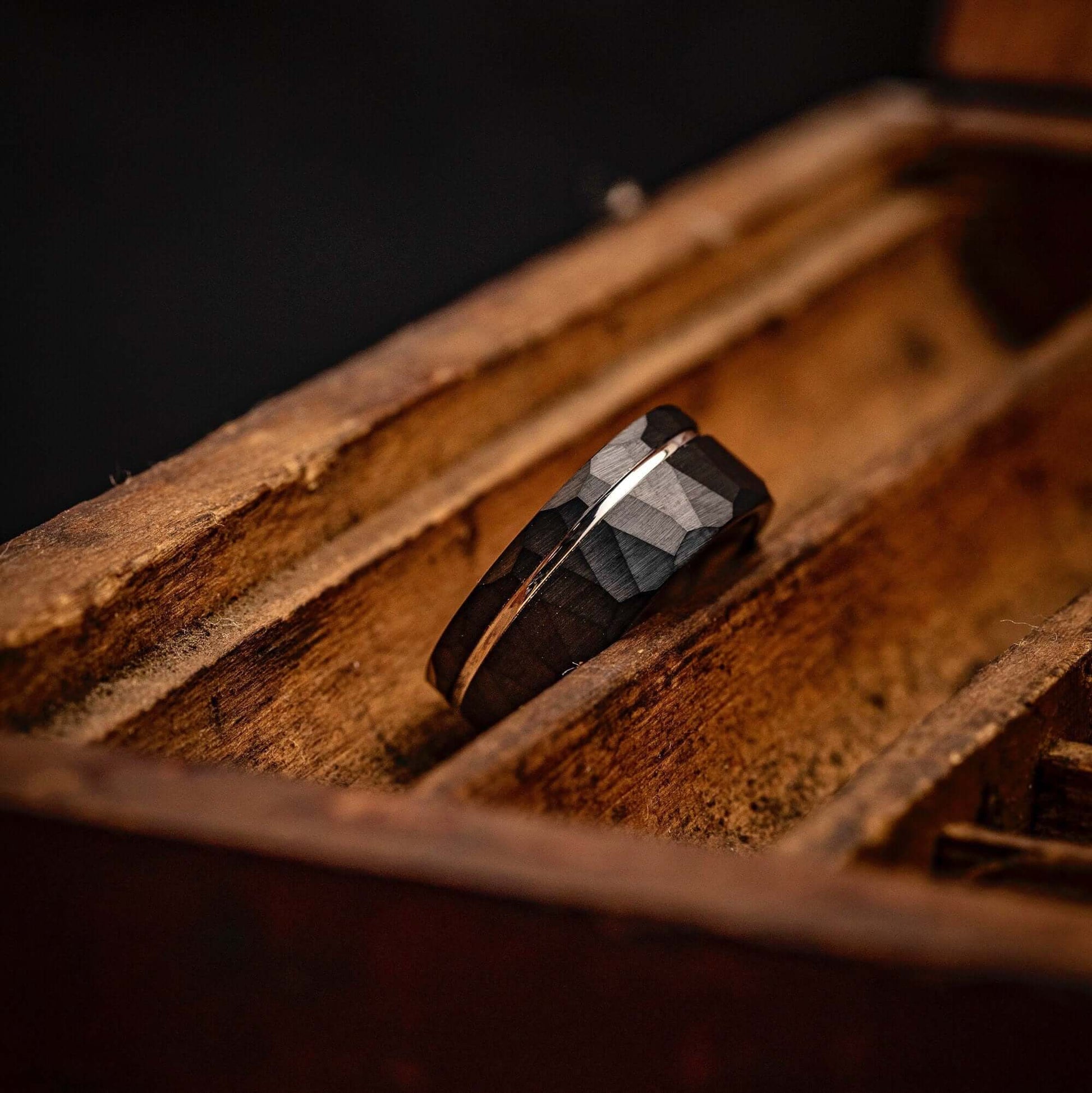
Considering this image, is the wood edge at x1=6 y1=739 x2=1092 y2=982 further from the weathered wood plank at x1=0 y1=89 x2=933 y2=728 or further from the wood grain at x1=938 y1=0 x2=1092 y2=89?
the wood grain at x1=938 y1=0 x2=1092 y2=89

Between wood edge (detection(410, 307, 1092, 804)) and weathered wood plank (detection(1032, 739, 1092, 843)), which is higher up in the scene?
wood edge (detection(410, 307, 1092, 804))

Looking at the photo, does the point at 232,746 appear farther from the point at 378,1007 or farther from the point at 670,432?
the point at 670,432

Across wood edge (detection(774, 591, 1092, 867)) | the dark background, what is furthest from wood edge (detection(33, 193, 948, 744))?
the dark background

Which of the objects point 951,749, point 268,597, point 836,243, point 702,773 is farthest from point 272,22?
point 951,749

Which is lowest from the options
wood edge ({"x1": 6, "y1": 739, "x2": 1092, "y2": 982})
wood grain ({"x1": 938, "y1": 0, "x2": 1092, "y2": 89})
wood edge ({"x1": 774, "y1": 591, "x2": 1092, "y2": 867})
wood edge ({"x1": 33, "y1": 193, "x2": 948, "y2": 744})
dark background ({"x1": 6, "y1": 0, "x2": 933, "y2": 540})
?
wood edge ({"x1": 774, "y1": 591, "x2": 1092, "y2": 867})

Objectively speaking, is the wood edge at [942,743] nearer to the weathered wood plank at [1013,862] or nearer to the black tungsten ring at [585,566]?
the weathered wood plank at [1013,862]

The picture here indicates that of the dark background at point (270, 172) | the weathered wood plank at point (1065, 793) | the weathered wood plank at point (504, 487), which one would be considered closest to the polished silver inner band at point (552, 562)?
the weathered wood plank at point (504, 487)
